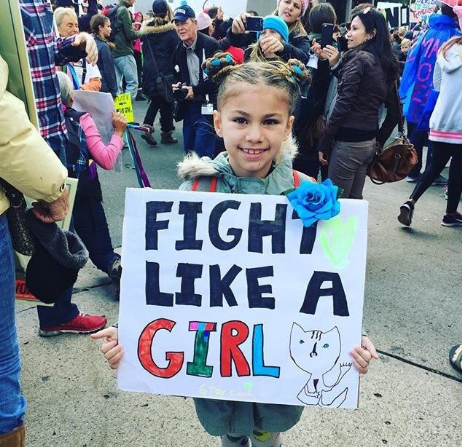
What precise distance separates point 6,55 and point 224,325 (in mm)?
1051

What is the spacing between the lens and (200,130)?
5.01 meters

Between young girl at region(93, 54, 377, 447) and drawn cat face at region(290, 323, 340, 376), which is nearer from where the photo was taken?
drawn cat face at region(290, 323, 340, 376)

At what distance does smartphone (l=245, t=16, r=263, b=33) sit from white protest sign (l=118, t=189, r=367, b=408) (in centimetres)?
352

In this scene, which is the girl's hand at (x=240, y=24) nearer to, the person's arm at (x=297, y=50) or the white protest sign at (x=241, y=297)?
the person's arm at (x=297, y=50)

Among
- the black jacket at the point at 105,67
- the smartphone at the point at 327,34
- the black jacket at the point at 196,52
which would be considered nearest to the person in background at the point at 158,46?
the black jacket at the point at 105,67

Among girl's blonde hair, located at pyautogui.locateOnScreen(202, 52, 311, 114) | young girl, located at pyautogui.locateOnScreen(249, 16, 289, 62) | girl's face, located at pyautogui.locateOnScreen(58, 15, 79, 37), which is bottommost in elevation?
girl's face, located at pyautogui.locateOnScreen(58, 15, 79, 37)

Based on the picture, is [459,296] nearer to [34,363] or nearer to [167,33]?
[34,363]

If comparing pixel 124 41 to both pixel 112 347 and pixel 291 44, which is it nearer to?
pixel 291 44

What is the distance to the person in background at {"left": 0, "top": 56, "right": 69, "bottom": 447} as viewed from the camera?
1.49m

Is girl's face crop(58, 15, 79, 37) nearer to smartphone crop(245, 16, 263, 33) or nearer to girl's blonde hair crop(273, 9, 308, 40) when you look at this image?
smartphone crop(245, 16, 263, 33)

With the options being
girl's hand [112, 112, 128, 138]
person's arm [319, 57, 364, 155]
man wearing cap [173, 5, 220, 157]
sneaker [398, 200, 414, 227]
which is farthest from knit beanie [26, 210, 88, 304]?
sneaker [398, 200, 414, 227]

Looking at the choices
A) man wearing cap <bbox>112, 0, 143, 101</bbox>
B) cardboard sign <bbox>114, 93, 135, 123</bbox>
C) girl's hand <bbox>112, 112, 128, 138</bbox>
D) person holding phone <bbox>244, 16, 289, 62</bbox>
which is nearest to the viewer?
girl's hand <bbox>112, 112, 128, 138</bbox>

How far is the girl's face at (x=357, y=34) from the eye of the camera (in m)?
3.68

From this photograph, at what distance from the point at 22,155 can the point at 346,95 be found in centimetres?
272
